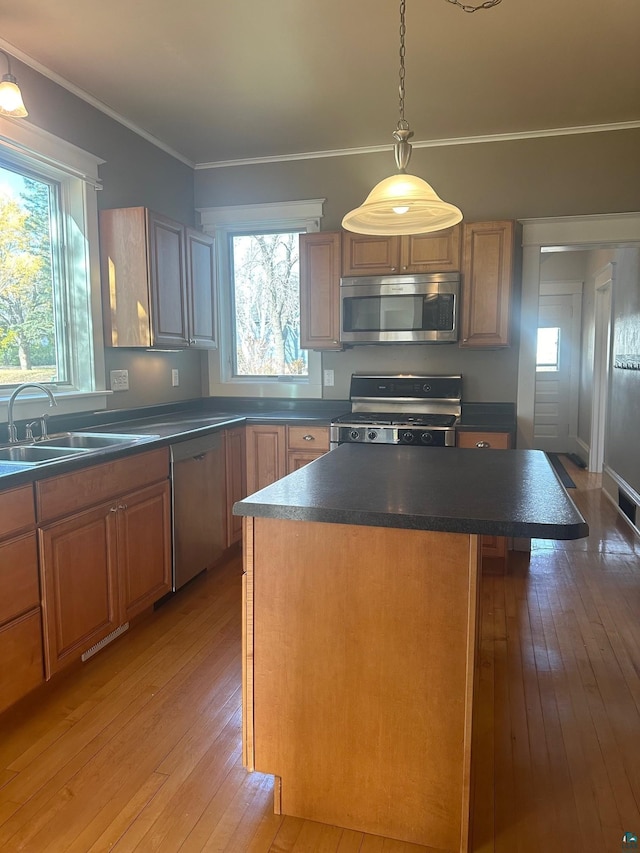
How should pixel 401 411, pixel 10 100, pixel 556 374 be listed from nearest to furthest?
pixel 10 100
pixel 401 411
pixel 556 374

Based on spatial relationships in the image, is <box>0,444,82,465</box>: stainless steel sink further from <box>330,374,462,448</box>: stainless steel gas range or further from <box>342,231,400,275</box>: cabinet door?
<box>342,231,400,275</box>: cabinet door

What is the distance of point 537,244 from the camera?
12.6ft

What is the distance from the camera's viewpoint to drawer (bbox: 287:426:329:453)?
12.3 feet

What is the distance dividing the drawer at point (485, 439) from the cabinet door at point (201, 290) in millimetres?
1780

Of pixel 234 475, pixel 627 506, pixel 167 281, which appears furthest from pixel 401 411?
pixel 627 506

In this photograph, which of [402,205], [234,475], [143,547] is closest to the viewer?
[402,205]

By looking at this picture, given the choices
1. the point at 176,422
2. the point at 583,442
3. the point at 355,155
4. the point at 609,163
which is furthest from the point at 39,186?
the point at 583,442

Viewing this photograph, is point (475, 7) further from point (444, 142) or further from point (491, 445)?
point (491, 445)

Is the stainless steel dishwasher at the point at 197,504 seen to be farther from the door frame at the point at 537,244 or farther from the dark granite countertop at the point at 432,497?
the door frame at the point at 537,244

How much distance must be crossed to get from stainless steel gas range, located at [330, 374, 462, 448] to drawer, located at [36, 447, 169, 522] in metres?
1.24

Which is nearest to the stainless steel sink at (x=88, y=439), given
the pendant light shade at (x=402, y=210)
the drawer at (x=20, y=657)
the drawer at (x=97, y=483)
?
the drawer at (x=97, y=483)

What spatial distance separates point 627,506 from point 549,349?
339cm

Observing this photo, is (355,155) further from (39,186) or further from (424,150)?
(39,186)

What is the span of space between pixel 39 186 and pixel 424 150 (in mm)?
2389
